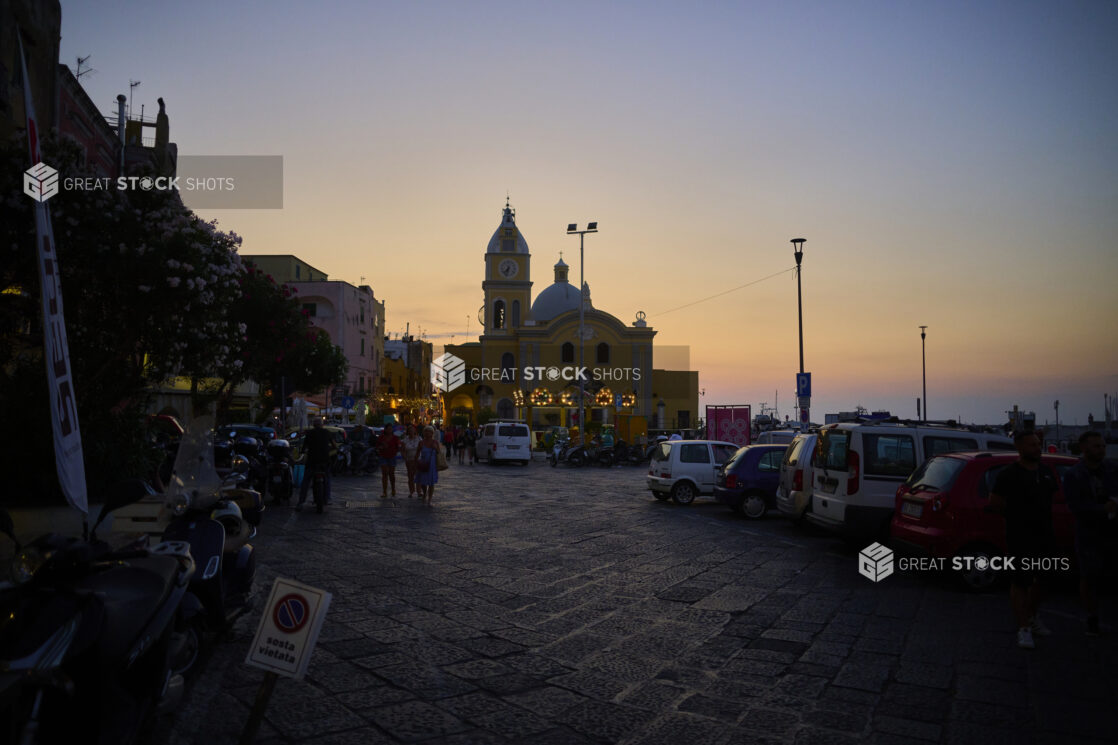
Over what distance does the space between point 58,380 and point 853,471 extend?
8075 millimetres

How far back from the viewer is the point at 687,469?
1714 centimetres

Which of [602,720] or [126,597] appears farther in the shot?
[602,720]

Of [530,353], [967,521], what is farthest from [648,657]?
[530,353]

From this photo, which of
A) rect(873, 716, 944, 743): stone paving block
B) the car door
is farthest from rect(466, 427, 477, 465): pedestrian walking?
rect(873, 716, 944, 743): stone paving block

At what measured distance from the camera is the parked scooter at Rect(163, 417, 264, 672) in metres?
5.02

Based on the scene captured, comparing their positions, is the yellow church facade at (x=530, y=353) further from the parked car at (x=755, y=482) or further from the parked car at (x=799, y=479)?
the parked car at (x=799, y=479)

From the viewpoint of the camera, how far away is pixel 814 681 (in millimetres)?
5070

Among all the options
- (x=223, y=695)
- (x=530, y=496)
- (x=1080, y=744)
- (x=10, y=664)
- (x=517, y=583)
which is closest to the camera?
(x=10, y=664)

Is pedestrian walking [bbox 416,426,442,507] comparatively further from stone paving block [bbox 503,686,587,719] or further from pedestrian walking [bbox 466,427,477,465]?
pedestrian walking [bbox 466,427,477,465]

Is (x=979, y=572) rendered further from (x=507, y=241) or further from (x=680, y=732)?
(x=507, y=241)

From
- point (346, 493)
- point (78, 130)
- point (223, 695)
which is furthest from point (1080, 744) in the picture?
point (78, 130)

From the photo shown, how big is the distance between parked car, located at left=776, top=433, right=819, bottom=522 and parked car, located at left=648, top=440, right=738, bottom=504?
4583 millimetres

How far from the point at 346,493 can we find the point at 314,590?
15.9m

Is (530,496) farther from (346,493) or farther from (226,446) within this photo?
(226,446)
